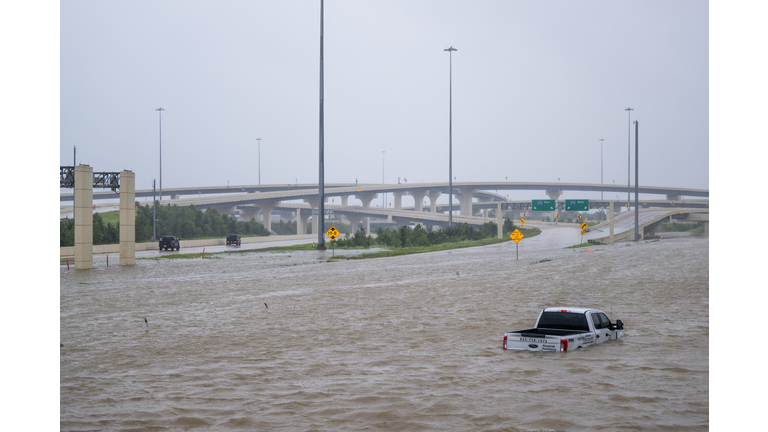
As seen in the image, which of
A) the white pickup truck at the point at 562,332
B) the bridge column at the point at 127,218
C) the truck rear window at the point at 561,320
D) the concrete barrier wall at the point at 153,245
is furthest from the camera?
the concrete barrier wall at the point at 153,245

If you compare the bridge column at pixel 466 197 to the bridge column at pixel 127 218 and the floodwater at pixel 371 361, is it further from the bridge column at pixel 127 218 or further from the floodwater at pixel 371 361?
the floodwater at pixel 371 361

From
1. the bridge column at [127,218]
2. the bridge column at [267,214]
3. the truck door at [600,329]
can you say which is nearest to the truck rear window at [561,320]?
the truck door at [600,329]

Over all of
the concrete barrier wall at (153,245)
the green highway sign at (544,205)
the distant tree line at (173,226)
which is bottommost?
the concrete barrier wall at (153,245)

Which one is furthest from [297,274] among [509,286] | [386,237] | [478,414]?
[386,237]

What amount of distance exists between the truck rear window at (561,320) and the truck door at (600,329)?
1.60 ft

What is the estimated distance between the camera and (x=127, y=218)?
153 ft

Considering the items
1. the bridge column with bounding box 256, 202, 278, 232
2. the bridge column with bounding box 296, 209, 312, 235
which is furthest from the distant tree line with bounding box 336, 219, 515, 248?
the bridge column with bounding box 296, 209, 312, 235

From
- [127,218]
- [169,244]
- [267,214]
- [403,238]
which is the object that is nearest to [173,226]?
[169,244]

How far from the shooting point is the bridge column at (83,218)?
140ft

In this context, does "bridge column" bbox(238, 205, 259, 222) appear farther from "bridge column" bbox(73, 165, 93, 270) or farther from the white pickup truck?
the white pickup truck

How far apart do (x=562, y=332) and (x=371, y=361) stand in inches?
178

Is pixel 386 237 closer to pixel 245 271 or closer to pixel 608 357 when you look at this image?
pixel 245 271

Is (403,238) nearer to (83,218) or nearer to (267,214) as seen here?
(83,218)

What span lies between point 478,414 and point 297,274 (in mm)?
30107
